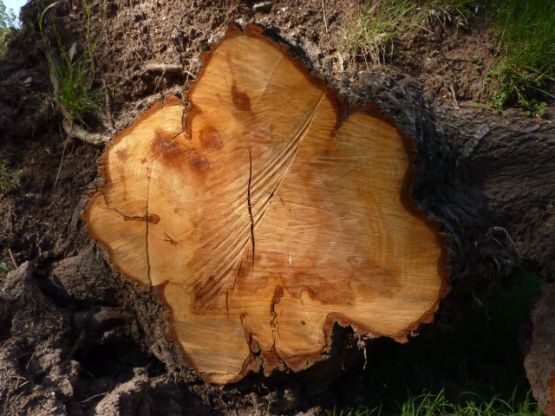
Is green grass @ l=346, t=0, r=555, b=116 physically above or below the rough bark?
above

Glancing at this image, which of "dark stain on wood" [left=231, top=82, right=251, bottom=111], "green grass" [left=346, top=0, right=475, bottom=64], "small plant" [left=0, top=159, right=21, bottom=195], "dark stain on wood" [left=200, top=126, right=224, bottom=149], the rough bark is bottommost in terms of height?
the rough bark

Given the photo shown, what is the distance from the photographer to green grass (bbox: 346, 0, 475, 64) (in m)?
2.56

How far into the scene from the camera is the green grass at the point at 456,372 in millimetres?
2457

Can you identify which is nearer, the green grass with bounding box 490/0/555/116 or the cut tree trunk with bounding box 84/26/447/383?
the cut tree trunk with bounding box 84/26/447/383

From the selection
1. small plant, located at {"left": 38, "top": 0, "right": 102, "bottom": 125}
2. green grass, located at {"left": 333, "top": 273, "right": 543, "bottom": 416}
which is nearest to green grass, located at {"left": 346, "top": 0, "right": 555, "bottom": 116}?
green grass, located at {"left": 333, "top": 273, "right": 543, "bottom": 416}

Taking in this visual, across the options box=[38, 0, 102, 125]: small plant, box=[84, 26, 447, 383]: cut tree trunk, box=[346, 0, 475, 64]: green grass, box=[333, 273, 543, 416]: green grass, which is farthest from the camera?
box=[38, 0, 102, 125]: small plant

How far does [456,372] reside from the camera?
2758 millimetres

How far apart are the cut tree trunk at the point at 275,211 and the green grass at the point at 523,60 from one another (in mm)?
870

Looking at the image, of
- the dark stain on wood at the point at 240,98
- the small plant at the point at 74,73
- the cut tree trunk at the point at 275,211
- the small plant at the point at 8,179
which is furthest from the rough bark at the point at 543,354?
the small plant at the point at 8,179

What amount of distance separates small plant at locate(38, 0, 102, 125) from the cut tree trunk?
0.62m

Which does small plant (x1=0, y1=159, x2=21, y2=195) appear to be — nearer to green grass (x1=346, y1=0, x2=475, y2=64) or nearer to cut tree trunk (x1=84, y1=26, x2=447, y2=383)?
cut tree trunk (x1=84, y1=26, x2=447, y2=383)

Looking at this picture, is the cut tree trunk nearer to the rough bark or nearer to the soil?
the soil

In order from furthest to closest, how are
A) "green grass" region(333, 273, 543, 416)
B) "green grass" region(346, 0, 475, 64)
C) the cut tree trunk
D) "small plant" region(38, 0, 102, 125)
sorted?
"small plant" region(38, 0, 102, 125) → "green grass" region(346, 0, 475, 64) → "green grass" region(333, 273, 543, 416) → the cut tree trunk

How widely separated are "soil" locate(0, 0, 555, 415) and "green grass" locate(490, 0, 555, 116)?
6 cm
